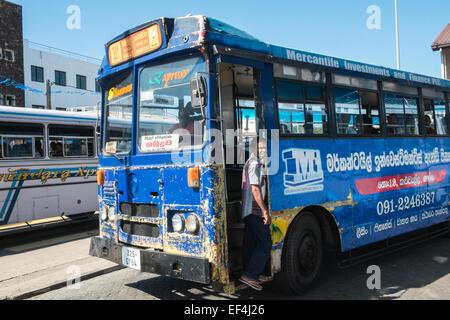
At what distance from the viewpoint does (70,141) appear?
10922 millimetres

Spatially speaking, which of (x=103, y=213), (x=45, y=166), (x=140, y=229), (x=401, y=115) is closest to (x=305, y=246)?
(x=140, y=229)

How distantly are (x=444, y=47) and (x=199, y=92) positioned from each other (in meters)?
21.5

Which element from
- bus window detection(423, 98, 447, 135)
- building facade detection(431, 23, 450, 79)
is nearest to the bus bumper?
bus window detection(423, 98, 447, 135)

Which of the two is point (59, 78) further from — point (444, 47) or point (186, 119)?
point (186, 119)

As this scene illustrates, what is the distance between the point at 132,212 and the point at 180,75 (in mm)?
1766

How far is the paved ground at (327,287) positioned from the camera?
516 centimetres

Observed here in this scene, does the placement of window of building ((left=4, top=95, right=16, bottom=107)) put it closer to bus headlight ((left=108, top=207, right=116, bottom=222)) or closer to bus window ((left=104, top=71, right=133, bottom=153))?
bus window ((left=104, top=71, right=133, bottom=153))

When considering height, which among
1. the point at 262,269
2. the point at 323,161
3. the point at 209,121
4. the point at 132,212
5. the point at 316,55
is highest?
the point at 316,55

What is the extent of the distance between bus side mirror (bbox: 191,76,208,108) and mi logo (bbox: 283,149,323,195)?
1.35 m

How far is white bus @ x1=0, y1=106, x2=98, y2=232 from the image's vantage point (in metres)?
9.55

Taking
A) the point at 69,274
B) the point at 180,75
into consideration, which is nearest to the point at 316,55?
the point at 180,75

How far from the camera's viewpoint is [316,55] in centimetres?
567
